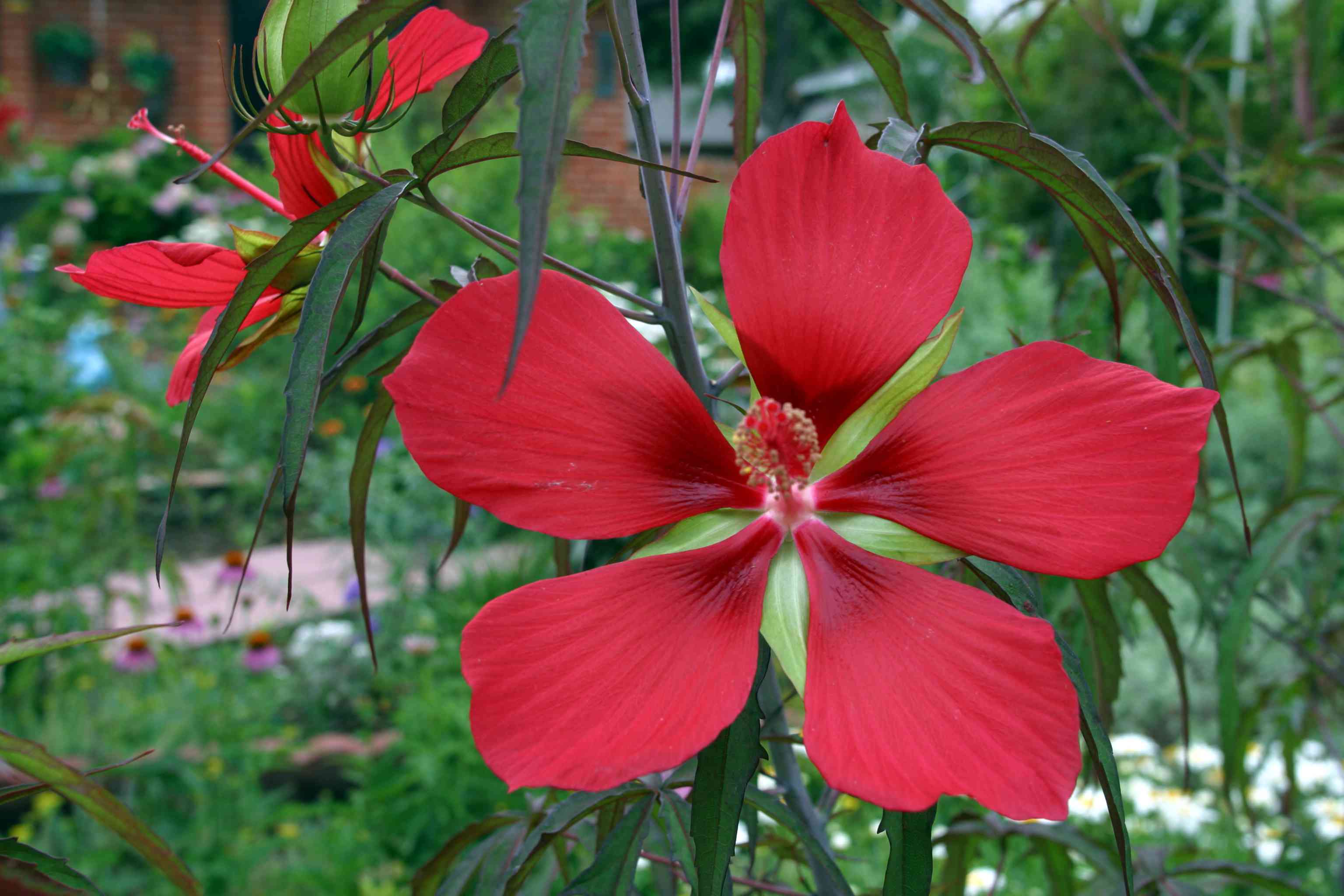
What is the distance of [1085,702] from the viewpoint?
0.35 meters

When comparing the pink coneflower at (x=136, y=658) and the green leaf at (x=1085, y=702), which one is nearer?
the green leaf at (x=1085, y=702)

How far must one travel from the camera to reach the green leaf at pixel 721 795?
35 cm

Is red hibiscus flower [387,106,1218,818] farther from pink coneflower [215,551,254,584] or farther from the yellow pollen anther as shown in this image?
pink coneflower [215,551,254,584]

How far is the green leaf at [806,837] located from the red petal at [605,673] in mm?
135

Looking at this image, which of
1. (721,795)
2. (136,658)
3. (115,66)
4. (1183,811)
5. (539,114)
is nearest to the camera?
(539,114)

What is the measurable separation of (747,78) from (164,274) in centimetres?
30

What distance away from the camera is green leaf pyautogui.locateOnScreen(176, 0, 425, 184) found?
27 centimetres

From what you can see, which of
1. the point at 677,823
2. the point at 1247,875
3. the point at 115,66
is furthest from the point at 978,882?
the point at 115,66

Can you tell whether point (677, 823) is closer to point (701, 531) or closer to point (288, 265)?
point (701, 531)

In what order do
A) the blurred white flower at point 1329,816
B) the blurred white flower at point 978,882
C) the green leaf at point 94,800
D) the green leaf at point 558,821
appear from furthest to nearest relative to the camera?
the blurred white flower at point 1329,816
the blurred white flower at point 978,882
the green leaf at point 558,821
the green leaf at point 94,800

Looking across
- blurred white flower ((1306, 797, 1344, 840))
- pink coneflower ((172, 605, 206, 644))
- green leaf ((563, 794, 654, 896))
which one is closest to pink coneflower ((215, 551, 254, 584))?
pink coneflower ((172, 605, 206, 644))

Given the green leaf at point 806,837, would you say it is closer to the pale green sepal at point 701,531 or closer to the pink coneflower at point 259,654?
the pale green sepal at point 701,531

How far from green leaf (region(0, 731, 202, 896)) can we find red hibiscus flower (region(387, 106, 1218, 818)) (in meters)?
0.13

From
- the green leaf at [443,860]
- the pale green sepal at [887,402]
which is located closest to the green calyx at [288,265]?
the pale green sepal at [887,402]
